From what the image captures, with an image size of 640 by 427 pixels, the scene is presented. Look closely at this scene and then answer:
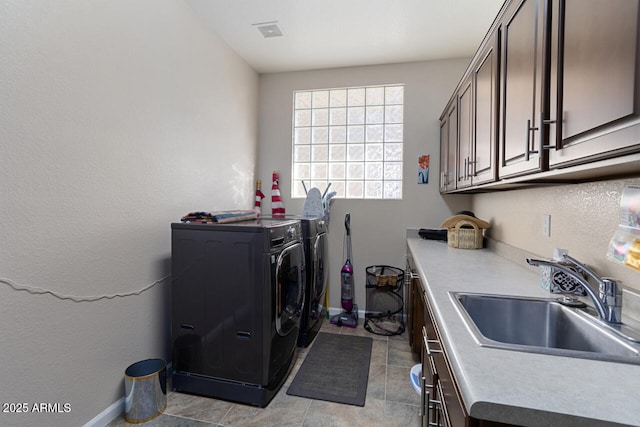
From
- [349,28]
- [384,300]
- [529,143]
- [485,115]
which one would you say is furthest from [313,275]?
[349,28]

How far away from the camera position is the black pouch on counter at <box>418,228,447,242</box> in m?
2.94

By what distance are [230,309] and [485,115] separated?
6.02 feet

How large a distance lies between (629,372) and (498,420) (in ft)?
1.25

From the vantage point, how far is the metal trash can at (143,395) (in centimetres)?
177

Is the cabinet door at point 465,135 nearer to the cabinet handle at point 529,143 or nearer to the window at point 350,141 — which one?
the cabinet handle at point 529,143

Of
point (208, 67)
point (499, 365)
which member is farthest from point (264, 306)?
point (208, 67)

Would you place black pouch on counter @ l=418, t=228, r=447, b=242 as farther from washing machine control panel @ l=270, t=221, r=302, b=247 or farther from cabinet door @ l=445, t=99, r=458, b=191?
washing machine control panel @ l=270, t=221, r=302, b=247

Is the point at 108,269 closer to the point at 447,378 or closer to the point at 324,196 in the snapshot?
the point at 447,378

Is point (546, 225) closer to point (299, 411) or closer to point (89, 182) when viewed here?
point (299, 411)

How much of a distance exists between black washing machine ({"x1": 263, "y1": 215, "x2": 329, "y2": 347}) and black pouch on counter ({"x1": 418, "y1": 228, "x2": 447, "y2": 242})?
0.96m

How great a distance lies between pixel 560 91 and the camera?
0.96 metres

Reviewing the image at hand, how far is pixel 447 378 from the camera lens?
94 centimetres

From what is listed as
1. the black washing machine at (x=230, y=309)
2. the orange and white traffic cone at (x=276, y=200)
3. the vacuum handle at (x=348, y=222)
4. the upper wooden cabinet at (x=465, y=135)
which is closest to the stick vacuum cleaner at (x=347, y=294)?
the vacuum handle at (x=348, y=222)

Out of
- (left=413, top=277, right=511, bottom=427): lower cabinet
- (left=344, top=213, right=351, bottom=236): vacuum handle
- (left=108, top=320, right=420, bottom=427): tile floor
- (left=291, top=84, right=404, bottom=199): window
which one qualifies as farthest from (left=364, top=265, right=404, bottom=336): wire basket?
(left=413, top=277, right=511, bottom=427): lower cabinet
